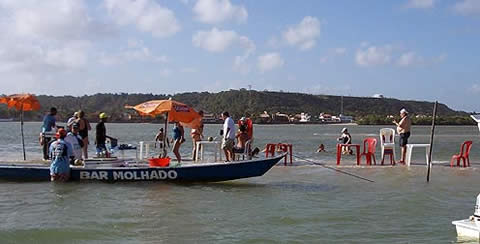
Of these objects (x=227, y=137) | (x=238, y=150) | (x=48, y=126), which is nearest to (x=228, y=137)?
(x=227, y=137)

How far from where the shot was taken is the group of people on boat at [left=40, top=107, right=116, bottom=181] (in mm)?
14297

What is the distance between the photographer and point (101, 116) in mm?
17219

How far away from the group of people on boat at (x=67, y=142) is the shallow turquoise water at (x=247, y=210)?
467mm

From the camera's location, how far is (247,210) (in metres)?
11.8

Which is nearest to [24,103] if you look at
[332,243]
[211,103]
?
[332,243]

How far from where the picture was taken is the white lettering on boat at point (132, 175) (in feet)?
47.6

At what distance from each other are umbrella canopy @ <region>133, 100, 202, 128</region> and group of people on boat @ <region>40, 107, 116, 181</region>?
1.64 m

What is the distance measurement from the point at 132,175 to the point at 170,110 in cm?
219

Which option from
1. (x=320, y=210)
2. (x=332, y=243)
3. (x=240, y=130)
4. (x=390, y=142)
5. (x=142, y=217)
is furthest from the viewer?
(x=390, y=142)

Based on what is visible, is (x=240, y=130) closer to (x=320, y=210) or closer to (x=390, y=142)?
(x=390, y=142)

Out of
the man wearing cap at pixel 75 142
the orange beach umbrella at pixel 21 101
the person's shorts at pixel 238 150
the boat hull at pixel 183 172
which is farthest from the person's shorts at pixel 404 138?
the orange beach umbrella at pixel 21 101

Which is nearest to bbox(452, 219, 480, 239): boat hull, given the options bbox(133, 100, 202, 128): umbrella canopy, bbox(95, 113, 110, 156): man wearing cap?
bbox(133, 100, 202, 128): umbrella canopy

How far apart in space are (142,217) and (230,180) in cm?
429

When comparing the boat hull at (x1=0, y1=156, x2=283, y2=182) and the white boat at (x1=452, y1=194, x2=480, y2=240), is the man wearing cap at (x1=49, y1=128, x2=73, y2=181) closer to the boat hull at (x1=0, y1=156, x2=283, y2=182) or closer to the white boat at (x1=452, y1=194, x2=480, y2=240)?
the boat hull at (x1=0, y1=156, x2=283, y2=182)
